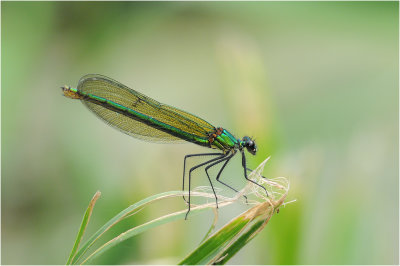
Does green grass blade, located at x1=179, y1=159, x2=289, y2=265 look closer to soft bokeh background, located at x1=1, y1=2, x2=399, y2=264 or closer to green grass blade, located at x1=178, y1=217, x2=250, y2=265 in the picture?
green grass blade, located at x1=178, y1=217, x2=250, y2=265

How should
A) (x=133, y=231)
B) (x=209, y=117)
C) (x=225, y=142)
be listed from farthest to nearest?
(x=209, y=117) < (x=225, y=142) < (x=133, y=231)

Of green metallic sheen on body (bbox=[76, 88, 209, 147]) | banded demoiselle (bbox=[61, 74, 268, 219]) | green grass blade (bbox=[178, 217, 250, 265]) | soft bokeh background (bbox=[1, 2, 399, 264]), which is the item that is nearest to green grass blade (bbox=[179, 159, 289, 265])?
green grass blade (bbox=[178, 217, 250, 265])

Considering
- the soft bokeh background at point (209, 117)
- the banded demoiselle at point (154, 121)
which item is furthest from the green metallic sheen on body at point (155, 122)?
the soft bokeh background at point (209, 117)

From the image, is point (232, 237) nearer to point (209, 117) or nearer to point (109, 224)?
point (109, 224)

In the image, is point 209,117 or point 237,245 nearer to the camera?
point 237,245

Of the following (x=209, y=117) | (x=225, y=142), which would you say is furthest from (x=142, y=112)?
(x=209, y=117)

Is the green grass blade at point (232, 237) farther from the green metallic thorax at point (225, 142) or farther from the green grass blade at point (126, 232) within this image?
the green metallic thorax at point (225, 142)
